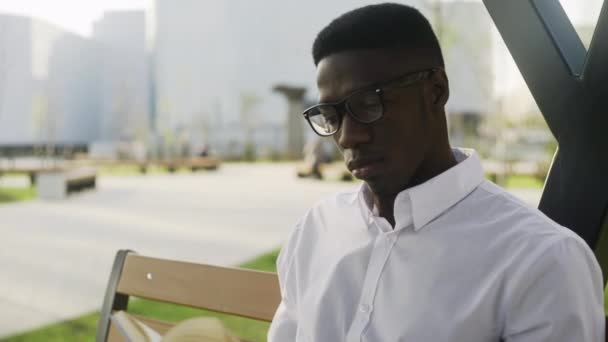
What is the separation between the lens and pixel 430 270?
1.28 metres

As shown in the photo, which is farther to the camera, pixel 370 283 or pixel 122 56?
pixel 122 56

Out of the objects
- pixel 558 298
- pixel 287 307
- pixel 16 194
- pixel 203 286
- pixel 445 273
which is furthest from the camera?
pixel 16 194

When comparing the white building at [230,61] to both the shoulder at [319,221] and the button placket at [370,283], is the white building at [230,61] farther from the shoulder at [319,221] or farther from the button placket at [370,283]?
the button placket at [370,283]

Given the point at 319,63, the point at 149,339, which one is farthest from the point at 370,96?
the point at 149,339

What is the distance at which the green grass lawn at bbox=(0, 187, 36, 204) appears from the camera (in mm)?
12662

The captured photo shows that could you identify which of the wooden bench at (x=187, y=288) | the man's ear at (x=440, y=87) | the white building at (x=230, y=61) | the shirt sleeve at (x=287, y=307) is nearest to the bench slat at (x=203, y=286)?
the wooden bench at (x=187, y=288)

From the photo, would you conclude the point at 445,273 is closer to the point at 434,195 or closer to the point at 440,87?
the point at 434,195

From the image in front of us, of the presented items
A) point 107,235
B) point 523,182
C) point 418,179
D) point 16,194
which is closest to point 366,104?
point 418,179

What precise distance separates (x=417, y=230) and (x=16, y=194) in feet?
46.0

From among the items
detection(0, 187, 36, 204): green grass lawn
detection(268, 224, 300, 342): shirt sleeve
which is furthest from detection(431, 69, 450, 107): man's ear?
detection(0, 187, 36, 204): green grass lawn

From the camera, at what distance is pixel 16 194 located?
45.3ft

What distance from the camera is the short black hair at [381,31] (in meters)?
1.30

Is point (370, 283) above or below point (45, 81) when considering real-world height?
below

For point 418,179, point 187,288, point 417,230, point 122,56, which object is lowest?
point 187,288
